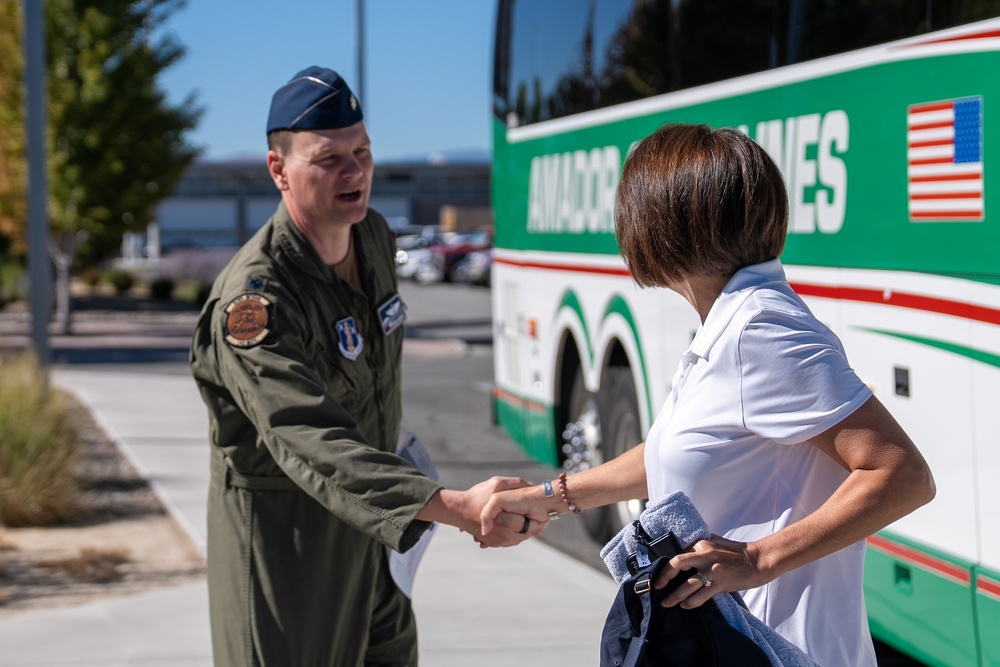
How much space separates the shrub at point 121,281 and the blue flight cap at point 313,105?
95.5 feet

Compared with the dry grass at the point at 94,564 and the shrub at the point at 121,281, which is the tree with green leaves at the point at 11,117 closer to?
the shrub at the point at 121,281

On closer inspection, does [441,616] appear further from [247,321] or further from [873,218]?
[247,321]

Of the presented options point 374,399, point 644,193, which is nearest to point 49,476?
point 374,399

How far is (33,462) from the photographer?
734cm

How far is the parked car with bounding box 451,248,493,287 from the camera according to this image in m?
36.7

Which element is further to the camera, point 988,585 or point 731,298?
point 988,585

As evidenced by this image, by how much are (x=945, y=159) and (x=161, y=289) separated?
27.0 metres

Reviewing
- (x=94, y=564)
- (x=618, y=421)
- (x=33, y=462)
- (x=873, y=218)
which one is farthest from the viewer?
(x=33, y=462)

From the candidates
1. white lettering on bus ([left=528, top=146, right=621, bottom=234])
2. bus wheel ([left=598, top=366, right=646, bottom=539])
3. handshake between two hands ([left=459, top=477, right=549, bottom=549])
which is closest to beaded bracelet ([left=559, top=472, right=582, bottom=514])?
handshake between two hands ([left=459, top=477, right=549, bottom=549])

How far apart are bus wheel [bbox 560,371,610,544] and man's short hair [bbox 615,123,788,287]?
511 cm

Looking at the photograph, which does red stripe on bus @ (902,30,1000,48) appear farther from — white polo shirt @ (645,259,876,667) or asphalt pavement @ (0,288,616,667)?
asphalt pavement @ (0,288,616,667)

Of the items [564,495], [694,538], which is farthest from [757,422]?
[564,495]

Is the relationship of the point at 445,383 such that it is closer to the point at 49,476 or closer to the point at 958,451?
the point at 49,476

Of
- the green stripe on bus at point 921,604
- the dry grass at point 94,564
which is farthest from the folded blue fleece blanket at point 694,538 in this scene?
the dry grass at point 94,564
